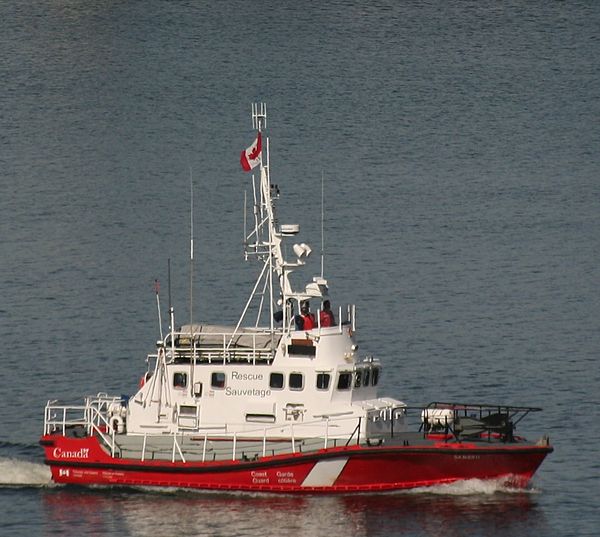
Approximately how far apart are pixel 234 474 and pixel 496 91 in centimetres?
8916

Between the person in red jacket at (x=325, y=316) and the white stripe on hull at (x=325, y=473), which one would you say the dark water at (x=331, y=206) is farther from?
the person in red jacket at (x=325, y=316)

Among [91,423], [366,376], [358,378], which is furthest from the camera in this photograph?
[91,423]

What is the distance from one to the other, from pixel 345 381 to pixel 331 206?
4977 cm

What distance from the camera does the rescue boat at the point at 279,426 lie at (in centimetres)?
5309

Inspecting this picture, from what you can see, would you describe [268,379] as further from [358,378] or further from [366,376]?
[366,376]

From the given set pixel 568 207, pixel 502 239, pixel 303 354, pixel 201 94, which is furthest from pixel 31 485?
pixel 201 94

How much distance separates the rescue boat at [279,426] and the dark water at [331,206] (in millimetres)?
734

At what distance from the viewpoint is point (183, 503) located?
175ft

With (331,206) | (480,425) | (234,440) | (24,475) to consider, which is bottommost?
(24,475)

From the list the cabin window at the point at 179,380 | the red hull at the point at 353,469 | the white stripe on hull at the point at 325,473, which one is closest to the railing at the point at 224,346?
the cabin window at the point at 179,380

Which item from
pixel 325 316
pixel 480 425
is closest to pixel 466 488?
pixel 480 425

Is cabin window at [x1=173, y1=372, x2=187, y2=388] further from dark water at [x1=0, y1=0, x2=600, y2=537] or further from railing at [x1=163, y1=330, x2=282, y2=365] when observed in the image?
dark water at [x1=0, y1=0, x2=600, y2=537]

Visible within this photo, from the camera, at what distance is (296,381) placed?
5412 centimetres

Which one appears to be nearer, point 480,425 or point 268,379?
point 480,425
